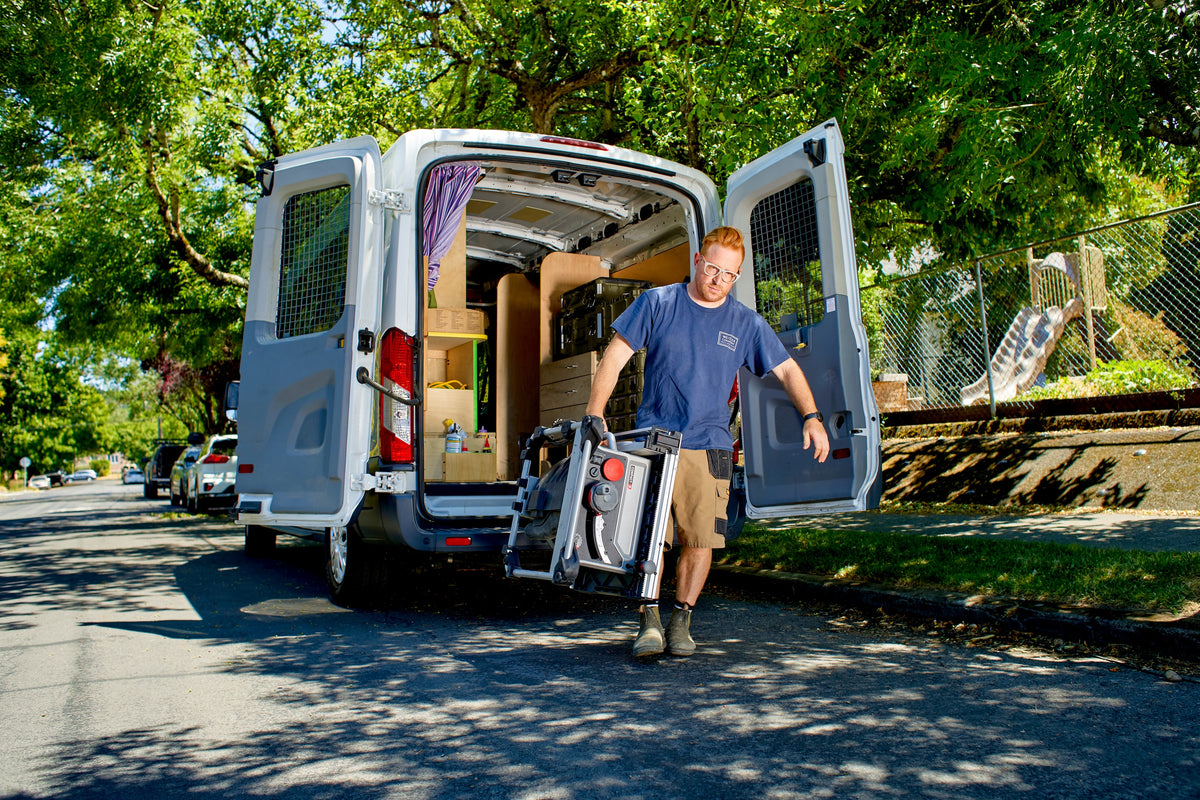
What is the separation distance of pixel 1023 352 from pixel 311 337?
7.89 metres

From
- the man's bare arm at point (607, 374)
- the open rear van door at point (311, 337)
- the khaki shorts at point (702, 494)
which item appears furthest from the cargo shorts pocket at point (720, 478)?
the open rear van door at point (311, 337)

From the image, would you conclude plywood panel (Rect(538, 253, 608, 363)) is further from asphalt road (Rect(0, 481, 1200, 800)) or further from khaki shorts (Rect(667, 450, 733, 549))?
khaki shorts (Rect(667, 450, 733, 549))

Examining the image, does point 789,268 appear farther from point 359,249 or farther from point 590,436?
point 359,249

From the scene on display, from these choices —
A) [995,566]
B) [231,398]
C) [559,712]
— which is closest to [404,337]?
[231,398]

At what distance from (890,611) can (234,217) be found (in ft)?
46.9

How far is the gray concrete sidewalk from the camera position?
650cm

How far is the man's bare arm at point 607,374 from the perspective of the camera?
4.39 metres

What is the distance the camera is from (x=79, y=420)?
61.9 meters

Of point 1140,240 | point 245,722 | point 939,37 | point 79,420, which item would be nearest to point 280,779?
point 245,722

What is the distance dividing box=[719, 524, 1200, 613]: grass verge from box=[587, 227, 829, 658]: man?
1.52 metres

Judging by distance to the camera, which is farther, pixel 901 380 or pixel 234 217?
pixel 234 217

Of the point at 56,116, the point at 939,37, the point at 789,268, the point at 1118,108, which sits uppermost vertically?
the point at 56,116

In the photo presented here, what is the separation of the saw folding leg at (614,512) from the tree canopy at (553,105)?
3.43m

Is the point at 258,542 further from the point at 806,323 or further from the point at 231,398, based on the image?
the point at 806,323
